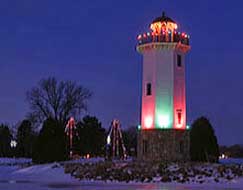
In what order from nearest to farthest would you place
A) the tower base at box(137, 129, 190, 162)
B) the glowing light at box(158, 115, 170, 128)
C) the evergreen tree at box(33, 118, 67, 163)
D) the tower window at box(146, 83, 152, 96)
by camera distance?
the tower base at box(137, 129, 190, 162) < the glowing light at box(158, 115, 170, 128) < the tower window at box(146, 83, 152, 96) < the evergreen tree at box(33, 118, 67, 163)

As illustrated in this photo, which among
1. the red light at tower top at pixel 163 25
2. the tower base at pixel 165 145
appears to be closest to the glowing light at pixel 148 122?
the tower base at pixel 165 145

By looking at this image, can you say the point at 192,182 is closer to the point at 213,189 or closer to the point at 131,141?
the point at 213,189

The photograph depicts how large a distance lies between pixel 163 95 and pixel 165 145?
364 cm

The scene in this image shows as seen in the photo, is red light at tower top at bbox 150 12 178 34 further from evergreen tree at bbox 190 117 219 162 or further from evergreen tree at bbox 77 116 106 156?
evergreen tree at bbox 77 116 106 156

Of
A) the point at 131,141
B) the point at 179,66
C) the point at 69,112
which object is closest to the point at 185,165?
the point at 179,66

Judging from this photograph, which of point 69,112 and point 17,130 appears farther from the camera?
point 17,130

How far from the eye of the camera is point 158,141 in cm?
4253

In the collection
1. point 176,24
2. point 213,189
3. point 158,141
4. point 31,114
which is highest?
point 176,24

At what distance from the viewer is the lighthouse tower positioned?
1677 inches

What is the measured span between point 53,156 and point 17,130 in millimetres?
47846

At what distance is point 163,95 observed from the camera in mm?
42844

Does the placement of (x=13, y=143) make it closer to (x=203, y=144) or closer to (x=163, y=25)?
(x=203, y=144)

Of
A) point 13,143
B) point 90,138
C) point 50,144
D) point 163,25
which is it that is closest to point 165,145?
point 163,25

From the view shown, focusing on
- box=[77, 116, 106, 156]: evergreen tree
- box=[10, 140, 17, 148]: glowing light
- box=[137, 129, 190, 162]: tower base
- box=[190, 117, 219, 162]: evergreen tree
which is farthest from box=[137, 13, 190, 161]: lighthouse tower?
box=[10, 140, 17, 148]: glowing light
